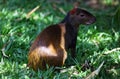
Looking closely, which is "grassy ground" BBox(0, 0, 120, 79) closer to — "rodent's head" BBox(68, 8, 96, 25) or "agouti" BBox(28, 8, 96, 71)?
"agouti" BBox(28, 8, 96, 71)

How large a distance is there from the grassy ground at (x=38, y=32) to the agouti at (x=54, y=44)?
0.44 feet

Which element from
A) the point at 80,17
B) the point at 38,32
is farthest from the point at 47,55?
the point at 38,32

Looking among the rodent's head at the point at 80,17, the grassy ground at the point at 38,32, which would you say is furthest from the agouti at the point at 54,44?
the grassy ground at the point at 38,32

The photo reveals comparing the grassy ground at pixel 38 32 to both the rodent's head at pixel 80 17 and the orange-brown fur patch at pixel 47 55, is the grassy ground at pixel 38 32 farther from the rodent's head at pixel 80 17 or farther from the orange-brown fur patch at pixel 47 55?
the rodent's head at pixel 80 17

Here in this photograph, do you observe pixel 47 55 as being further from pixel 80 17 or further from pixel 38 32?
pixel 38 32

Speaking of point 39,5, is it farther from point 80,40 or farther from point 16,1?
point 80,40

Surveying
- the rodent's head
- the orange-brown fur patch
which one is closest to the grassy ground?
the orange-brown fur patch

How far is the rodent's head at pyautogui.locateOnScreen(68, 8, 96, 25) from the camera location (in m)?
5.94

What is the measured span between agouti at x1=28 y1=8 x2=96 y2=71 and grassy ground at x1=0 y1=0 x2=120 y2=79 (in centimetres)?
13

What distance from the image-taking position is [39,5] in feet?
29.0

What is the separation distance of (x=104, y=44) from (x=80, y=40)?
1.32 feet

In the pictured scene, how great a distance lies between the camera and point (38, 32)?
7.16 metres

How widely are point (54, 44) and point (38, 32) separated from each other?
5.49 ft

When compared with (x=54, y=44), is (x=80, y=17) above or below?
above
